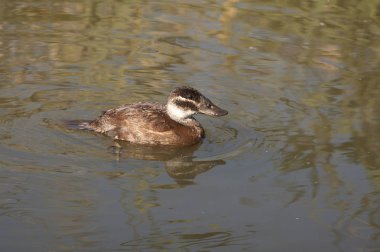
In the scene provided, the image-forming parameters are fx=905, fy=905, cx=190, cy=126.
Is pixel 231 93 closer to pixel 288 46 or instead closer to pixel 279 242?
pixel 288 46

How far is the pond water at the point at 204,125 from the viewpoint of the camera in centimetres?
707

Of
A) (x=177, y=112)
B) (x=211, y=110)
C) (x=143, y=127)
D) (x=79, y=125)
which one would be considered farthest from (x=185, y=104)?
(x=79, y=125)

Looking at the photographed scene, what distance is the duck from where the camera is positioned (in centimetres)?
915

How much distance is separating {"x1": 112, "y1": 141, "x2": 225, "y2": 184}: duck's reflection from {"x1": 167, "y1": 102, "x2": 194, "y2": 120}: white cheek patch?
0.43m

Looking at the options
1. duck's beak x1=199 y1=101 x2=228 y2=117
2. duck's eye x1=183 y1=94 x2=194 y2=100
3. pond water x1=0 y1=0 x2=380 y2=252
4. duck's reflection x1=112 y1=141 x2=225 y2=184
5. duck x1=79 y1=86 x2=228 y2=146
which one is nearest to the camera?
pond water x1=0 y1=0 x2=380 y2=252

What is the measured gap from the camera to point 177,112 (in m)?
9.41

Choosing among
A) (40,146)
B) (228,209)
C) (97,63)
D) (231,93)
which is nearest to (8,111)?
(40,146)

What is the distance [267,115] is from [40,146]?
2.54 meters

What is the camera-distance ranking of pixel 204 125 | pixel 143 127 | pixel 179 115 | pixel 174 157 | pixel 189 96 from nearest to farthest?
1. pixel 174 157
2. pixel 143 127
3. pixel 189 96
4. pixel 179 115
5. pixel 204 125

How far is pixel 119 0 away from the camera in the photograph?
13625mm

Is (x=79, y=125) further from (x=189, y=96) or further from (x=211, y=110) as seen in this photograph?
(x=211, y=110)

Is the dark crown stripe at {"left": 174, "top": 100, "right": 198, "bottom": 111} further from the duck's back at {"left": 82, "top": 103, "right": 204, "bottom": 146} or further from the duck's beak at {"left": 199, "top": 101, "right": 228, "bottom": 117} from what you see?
the duck's back at {"left": 82, "top": 103, "right": 204, "bottom": 146}

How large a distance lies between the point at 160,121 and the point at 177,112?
0.85 ft

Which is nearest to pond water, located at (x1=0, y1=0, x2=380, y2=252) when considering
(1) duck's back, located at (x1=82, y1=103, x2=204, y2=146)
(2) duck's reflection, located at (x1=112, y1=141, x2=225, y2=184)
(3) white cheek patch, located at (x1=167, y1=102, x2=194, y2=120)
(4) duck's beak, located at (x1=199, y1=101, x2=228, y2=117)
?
(2) duck's reflection, located at (x1=112, y1=141, x2=225, y2=184)
